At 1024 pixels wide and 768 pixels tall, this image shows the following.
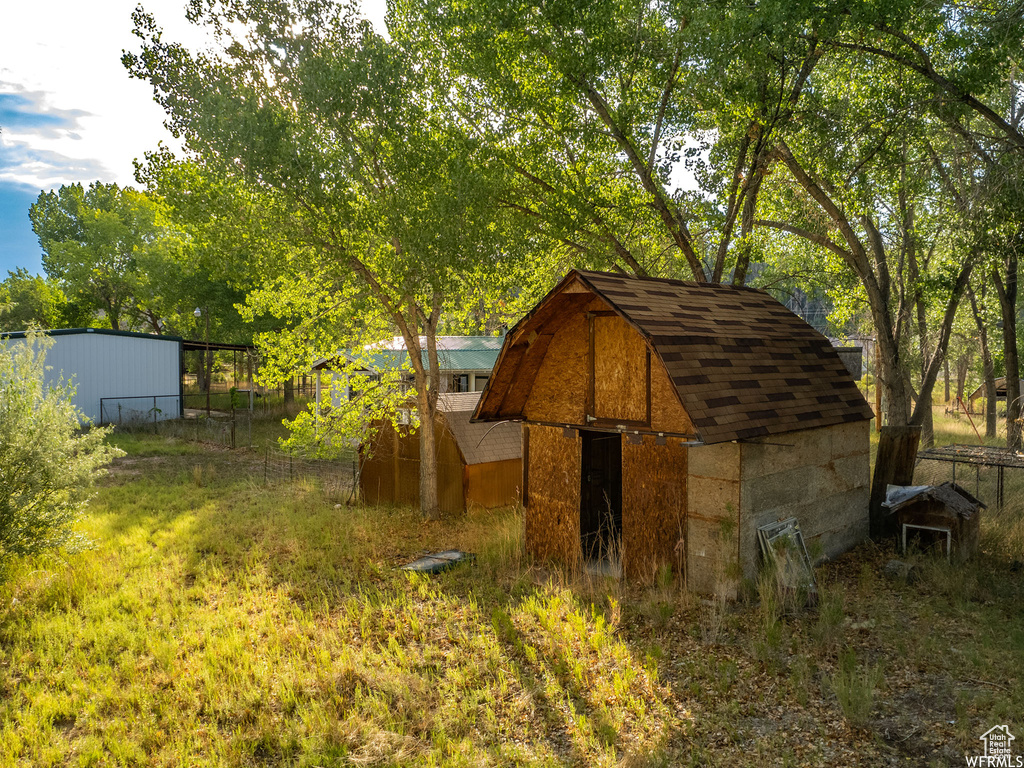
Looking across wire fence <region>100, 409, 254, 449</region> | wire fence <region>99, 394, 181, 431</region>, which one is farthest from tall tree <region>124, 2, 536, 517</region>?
wire fence <region>99, 394, 181, 431</region>

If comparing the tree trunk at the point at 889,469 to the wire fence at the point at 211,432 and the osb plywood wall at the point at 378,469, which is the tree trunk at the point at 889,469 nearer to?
the osb plywood wall at the point at 378,469

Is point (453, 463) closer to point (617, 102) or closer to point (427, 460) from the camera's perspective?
point (427, 460)

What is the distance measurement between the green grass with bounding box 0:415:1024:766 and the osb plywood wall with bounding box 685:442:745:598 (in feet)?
1.21

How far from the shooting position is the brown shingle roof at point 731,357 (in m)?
8.38

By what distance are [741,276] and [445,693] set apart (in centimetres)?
1248

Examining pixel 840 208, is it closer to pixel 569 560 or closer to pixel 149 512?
pixel 569 560

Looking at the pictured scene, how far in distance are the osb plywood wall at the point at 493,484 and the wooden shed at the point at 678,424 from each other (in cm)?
370

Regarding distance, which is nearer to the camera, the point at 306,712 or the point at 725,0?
the point at 306,712

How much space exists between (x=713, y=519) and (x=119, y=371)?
28190 mm

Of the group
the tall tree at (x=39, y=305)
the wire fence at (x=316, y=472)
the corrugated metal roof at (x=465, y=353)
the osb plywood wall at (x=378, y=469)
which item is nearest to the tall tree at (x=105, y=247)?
the tall tree at (x=39, y=305)

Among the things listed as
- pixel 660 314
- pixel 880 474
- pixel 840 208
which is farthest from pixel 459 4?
pixel 880 474

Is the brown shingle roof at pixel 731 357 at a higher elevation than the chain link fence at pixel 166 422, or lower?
higher

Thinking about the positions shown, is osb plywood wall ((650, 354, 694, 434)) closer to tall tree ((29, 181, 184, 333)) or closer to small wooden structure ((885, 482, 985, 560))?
small wooden structure ((885, 482, 985, 560))

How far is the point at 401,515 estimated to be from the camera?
1483cm
